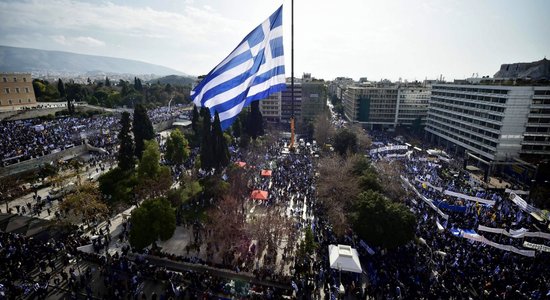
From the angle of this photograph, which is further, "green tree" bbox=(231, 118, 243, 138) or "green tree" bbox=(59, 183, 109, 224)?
"green tree" bbox=(231, 118, 243, 138)

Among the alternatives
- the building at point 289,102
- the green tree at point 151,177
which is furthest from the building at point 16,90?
the building at point 289,102

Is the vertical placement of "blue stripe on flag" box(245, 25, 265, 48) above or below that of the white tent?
above

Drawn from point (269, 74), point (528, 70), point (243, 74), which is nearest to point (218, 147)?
point (269, 74)

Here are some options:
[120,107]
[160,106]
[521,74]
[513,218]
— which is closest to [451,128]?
[521,74]

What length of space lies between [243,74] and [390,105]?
65.7 metres

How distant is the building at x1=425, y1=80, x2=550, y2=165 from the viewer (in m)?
43.0

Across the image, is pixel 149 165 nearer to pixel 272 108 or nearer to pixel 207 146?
pixel 207 146

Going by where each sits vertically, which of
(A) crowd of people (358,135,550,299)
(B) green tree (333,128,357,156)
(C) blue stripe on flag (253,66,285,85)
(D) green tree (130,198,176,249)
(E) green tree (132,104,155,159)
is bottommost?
(A) crowd of people (358,135,550,299)

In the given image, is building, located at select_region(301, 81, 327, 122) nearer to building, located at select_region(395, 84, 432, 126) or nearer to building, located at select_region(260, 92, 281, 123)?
building, located at select_region(260, 92, 281, 123)

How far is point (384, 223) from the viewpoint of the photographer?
69.1ft

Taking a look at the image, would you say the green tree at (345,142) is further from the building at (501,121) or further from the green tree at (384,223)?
the green tree at (384,223)

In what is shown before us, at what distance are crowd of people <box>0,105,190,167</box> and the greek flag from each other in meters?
33.0

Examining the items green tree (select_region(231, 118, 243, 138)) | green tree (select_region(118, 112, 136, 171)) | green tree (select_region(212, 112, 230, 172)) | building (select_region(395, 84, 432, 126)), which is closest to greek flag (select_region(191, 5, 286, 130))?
green tree (select_region(212, 112, 230, 172))

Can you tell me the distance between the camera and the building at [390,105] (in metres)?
77.1
